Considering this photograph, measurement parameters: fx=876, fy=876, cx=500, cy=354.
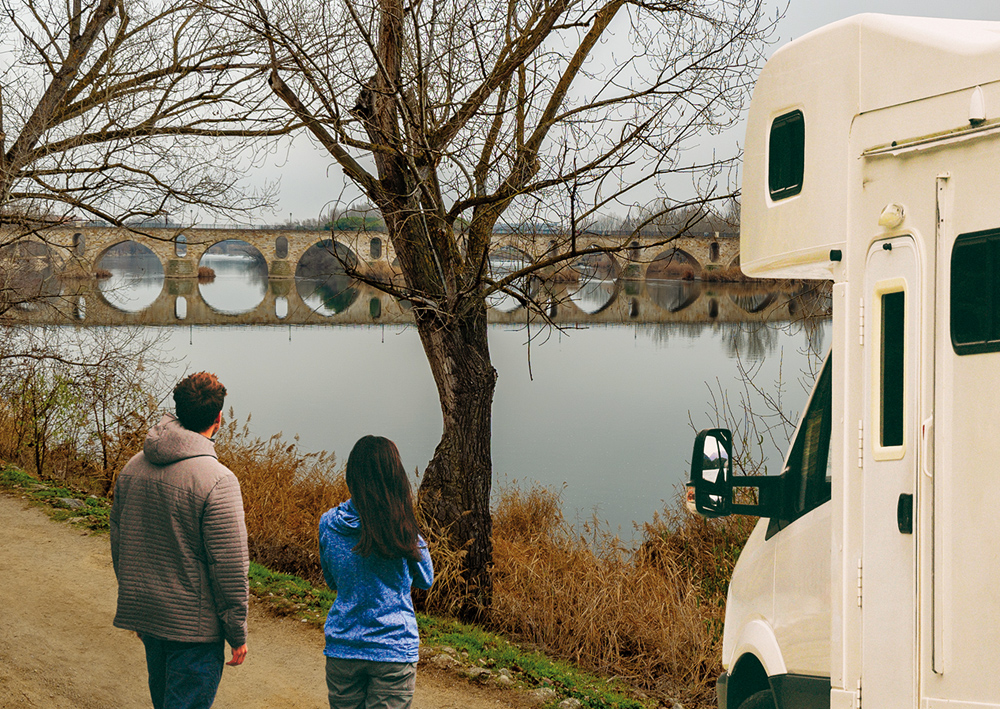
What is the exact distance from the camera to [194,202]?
10.5 m

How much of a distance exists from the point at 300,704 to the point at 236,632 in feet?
7.56

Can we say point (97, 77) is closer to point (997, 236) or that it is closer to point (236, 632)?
point (236, 632)

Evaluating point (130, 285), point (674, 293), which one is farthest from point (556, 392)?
point (674, 293)

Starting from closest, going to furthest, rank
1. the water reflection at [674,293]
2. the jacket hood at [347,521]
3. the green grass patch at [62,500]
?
the jacket hood at [347,521] < the green grass patch at [62,500] < the water reflection at [674,293]

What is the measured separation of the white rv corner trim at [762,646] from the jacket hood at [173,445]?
2295 mm

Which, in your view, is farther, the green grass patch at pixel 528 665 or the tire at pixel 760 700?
the green grass patch at pixel 528 665

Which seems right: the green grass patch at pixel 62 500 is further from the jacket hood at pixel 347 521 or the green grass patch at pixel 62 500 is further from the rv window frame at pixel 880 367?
the rv window frame at pixel 880 367

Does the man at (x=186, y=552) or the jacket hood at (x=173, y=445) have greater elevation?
the jacket hood at (x=173, y=445)

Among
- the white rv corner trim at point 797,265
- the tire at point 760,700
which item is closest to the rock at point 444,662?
the tire at point 760,700

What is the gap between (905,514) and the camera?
2357mm

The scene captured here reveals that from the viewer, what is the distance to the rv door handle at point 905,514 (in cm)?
234

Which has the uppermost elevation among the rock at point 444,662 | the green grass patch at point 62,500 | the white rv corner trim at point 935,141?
the white rv corner trim at point 935,141

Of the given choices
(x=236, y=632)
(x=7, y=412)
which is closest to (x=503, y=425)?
(x=7, y=412)

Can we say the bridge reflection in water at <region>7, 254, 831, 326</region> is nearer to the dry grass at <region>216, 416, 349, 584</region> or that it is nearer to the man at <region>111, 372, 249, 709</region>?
the dry grass at <region>216, 416, 349, 584</region>
